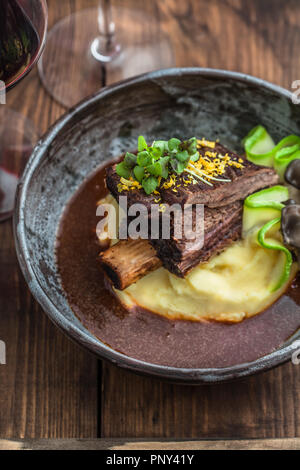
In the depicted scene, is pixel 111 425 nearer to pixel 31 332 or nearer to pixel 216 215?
pixel 31 332

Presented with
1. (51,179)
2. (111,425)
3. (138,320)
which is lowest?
(111,425)

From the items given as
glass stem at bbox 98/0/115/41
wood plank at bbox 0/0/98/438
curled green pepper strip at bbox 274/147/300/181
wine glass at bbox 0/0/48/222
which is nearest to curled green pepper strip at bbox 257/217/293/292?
curled green pepper strip at bbox 274/147/300/181

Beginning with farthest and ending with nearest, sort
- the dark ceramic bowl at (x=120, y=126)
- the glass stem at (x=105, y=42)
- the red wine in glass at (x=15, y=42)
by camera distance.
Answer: the glass stem at (x=105, y=42) < the dark ceramic bowl at (x=120, y=126) < the red wine in glass at (x=15, y=42)

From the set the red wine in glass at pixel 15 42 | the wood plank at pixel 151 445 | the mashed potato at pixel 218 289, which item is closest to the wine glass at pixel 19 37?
the red wine in glass at pixel 15 42

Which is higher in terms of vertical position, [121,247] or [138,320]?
[121,247]

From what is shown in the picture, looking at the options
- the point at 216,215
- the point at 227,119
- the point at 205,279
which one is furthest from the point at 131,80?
the point at 205,279

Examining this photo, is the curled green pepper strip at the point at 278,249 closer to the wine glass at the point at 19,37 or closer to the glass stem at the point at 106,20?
the wine glass at the point at 19,37

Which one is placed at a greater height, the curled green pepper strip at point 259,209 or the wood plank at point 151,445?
the curled green pepper strip at point 259,209

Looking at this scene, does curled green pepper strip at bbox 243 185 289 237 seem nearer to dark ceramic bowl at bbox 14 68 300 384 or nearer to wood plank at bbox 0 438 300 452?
dark ceramic bowl at bbox 14 68 300 384
